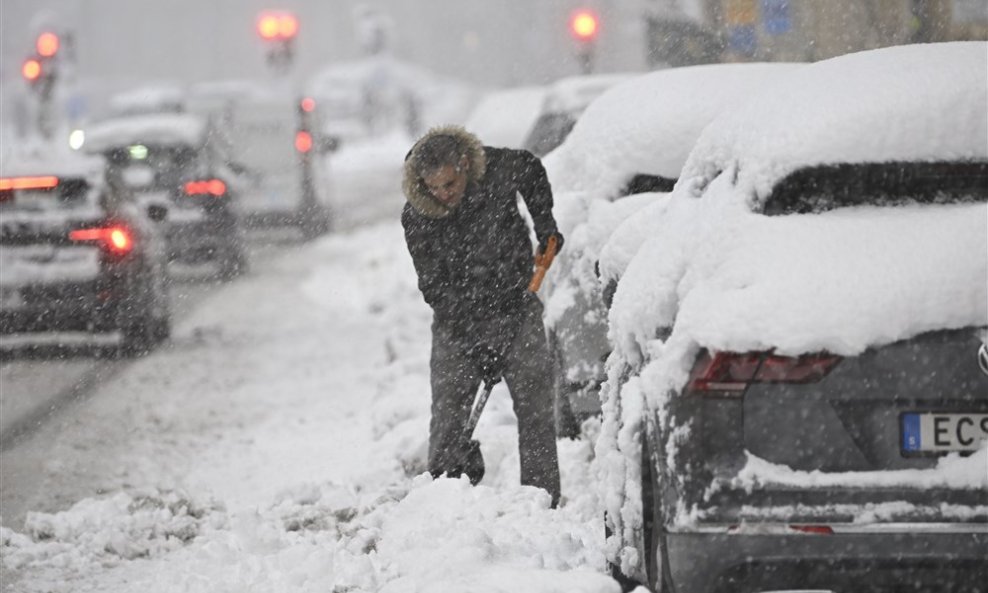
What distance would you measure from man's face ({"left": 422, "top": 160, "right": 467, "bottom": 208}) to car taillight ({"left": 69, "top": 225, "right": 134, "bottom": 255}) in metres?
6.61

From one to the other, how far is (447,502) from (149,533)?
1.44 meters

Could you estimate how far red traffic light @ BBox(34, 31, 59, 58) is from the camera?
85.8 ft

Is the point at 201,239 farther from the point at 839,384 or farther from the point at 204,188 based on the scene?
the point at 839,384

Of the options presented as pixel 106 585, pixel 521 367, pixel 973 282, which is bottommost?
pixel 106 585

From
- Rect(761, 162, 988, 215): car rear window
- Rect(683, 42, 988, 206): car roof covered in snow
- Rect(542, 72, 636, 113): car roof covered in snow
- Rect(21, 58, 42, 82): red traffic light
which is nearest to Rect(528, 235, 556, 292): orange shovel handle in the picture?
Rect(683, 42, 988, 206): car roof covered in snow

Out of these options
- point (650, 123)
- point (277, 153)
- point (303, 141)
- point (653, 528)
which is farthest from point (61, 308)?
point (303, 141)

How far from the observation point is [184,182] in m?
17.7

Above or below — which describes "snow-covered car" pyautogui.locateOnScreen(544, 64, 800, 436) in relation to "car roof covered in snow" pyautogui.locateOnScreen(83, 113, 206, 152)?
below

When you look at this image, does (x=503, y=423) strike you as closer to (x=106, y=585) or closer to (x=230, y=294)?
(x=106, y=585)

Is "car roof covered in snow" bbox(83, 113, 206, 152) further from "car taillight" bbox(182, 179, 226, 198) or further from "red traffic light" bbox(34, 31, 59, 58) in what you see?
"red traffic light" bbox(34, 31, 59, 58)

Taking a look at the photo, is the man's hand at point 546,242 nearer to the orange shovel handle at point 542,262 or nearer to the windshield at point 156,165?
the orange shovel handle at point 542,262

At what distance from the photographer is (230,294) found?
653 inches

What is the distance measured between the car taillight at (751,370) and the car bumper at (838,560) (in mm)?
395

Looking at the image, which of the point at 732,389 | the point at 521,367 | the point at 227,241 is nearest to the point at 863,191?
the point at 732,389
